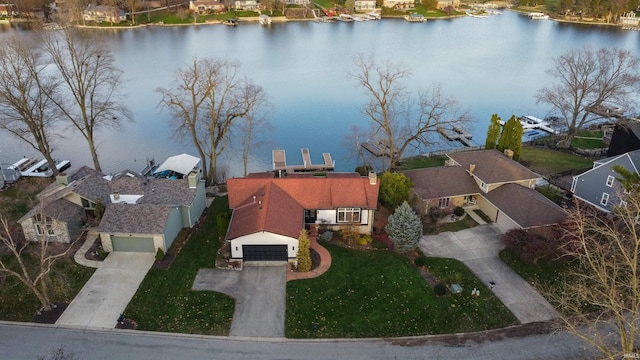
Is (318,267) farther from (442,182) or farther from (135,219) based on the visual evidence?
(442,182)

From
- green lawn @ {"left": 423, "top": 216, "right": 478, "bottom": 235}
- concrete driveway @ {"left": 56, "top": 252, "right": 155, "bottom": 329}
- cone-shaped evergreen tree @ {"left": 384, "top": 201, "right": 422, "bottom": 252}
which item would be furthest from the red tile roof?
concrete driveway @ {"left": 56, "top": 252, "right": 155, "bottom": 329}

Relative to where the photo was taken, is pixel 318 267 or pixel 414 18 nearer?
pixel 318 267

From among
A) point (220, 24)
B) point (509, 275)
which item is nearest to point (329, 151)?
point (509, 275)

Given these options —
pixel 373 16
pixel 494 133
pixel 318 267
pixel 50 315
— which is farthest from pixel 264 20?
pixel 50 315

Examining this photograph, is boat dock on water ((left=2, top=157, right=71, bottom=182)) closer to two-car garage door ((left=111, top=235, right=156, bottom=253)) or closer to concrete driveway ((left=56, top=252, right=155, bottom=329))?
two-car garage door ((left=111, top=235, right=156, bottom=253))

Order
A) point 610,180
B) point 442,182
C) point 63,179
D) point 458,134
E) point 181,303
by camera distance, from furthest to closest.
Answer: point 458,134
point 442,182
point 610,180
point 63,179
point 181,303

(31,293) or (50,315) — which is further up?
(31,293)

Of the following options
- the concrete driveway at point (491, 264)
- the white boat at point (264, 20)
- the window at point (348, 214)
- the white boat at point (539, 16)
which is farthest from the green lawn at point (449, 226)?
the white boat at point (539, 16)
